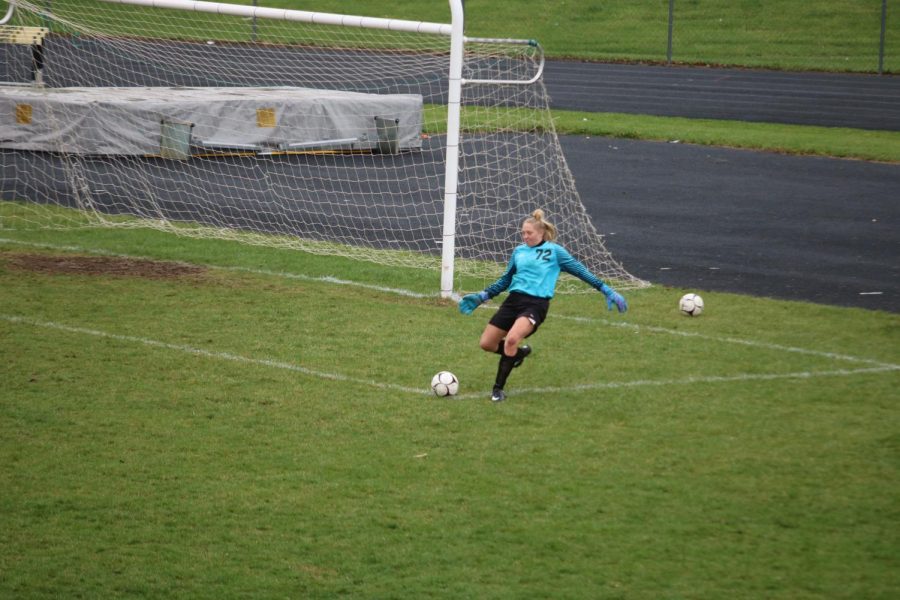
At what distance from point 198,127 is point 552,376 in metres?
12.0

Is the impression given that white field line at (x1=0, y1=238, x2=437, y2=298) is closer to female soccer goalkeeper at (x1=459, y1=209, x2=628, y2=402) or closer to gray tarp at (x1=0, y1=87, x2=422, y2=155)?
female soccer goalkeeper at (x1=459, y1=209, x2=628, y2=402)

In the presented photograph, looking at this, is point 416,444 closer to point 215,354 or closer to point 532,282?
point 532,282

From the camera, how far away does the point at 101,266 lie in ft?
42.3

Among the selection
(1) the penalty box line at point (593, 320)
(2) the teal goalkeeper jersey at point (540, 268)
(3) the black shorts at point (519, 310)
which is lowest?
(1) the penalty box line at point (593, 320)

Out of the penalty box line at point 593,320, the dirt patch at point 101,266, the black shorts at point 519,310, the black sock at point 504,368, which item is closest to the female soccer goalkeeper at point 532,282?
the black shorts at point 519,310

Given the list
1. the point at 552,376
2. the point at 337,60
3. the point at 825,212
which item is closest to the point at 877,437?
the point at 552,376

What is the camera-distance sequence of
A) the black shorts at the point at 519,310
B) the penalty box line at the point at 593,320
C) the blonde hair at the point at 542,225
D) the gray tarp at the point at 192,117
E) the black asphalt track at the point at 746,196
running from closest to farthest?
the black shorts at the point at 519,310, the blonde hair at the point at 542,225, the penalty box line at the point at 593,320, the black asphalt track at the point at 746,196, the gray tarp at the point at 192,117

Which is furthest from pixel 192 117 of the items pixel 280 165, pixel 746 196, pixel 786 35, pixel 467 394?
pixel 786 35

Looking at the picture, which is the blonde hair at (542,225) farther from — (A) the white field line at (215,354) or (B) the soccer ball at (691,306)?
(B) the soccer ball at (691,306)

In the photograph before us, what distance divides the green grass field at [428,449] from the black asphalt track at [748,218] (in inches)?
45.9

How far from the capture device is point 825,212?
53.6ft

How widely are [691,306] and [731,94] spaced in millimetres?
18300

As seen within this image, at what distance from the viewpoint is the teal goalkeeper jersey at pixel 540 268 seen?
8.91 m

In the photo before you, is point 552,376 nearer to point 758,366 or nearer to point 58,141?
point 758,366
